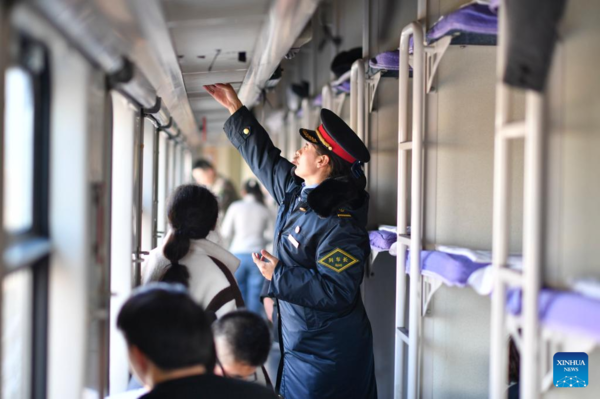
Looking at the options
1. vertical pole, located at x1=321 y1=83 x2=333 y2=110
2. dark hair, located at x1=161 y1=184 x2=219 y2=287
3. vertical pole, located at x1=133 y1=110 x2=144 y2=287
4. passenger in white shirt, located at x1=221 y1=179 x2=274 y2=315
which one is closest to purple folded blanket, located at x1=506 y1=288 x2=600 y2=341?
dark hair, located at x1=161 y1=184 x2=219 y2=287

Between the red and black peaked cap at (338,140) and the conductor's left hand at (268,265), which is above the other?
the red and black peaked cap at (338,140)

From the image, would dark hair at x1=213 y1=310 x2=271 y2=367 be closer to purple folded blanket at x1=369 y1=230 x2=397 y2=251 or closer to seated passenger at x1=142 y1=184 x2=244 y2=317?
seated passenger at x1=142 y1=184 x2=244 y2=317

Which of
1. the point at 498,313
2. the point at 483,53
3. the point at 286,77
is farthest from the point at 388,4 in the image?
the point at 286,77

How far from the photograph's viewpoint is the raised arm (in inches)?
112

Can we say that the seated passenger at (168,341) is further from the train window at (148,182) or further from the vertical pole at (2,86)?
the train window at (148,182)

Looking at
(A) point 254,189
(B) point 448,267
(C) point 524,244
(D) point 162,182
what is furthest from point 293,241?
(A) point 254,189

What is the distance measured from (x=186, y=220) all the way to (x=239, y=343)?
623 mm

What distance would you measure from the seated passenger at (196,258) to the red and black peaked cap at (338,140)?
0.67 metres

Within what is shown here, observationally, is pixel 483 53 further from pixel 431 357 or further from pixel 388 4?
pixel 431 357

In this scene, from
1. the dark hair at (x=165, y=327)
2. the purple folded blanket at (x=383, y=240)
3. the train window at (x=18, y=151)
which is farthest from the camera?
the purple folded blanket at (x=383, y=240)

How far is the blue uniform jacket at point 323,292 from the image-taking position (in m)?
2.49

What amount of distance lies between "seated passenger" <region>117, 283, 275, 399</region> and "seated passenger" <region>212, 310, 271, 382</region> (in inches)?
13.5

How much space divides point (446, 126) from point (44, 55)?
6.77 ft

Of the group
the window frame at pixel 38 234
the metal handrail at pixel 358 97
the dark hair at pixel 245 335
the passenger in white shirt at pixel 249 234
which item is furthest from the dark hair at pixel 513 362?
the passenger in white shirt at pixel 249 234
